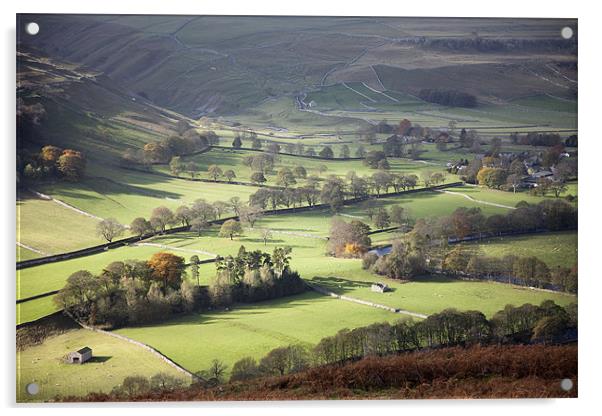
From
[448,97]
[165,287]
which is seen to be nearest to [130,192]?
[165,287]

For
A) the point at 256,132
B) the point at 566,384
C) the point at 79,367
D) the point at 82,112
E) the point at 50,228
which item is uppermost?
the point at 82,112

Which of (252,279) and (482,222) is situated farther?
(482,222)

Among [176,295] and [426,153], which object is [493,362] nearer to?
[426,153]

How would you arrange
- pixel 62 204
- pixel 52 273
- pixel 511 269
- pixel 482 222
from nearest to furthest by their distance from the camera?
pixel 52 273 → pixel 62 204 → pixel 511 269 → pixel 482 222

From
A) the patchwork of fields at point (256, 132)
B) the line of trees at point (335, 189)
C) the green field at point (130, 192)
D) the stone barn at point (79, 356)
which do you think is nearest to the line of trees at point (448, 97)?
the patchwork of fields at point (256, 132)

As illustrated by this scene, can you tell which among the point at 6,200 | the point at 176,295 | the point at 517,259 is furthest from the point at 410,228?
the point at 6,200

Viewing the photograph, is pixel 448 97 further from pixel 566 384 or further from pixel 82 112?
pixel 82 112

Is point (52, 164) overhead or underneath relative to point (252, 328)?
overhead

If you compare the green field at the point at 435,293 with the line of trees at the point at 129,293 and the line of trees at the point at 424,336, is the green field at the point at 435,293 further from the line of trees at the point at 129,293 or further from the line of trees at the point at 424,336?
the line of trees at the point at 129,293
